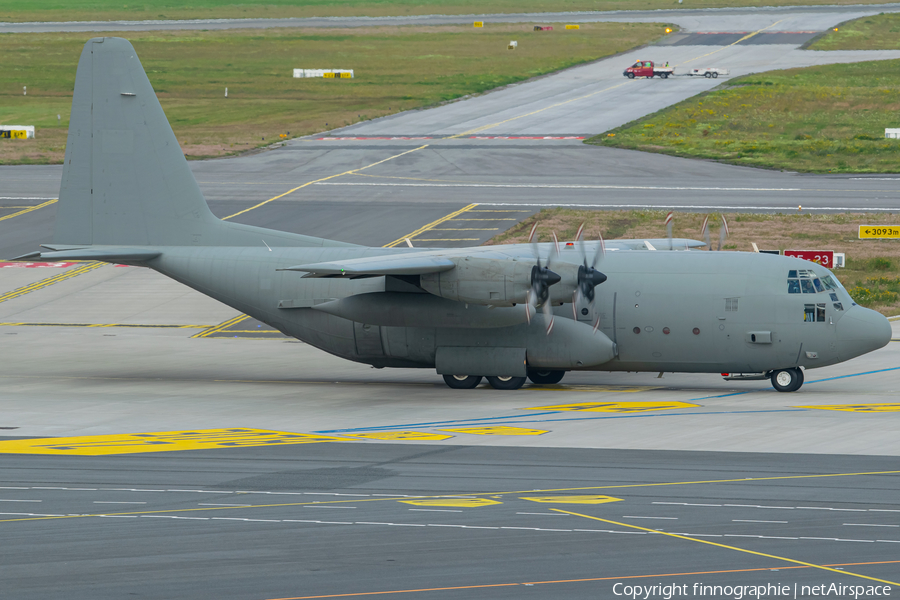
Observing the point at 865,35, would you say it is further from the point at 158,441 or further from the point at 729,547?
the point at 729,547

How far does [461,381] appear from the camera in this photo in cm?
3438

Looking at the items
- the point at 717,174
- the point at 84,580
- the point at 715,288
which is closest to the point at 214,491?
the point at 84,580

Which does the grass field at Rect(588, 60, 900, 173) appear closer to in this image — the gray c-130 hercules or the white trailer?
the white trailer

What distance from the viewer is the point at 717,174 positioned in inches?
2768

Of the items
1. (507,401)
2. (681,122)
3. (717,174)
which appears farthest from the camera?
(681,122)

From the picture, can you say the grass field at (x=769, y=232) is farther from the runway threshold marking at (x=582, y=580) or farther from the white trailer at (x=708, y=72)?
the white trailer at (x=708, y=72)

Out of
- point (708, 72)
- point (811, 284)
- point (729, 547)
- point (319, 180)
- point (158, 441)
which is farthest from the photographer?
point (708, 72)

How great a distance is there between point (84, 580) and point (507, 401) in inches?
690

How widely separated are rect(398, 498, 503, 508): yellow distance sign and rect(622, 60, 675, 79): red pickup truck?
329 ft

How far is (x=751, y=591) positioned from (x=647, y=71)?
104767 mm

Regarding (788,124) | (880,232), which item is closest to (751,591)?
(880,232)

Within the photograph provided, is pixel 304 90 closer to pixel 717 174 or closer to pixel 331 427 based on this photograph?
pixel 717 174

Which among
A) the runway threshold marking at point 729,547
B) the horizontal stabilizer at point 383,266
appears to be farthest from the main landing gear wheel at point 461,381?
the runway threshold marking at point 729,547

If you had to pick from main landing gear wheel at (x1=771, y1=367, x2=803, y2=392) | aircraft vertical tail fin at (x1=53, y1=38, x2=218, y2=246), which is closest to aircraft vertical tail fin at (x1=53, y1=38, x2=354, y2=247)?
aircraft vertical tail fin at (x1=53, y1=38, x2=218, y2=246)
